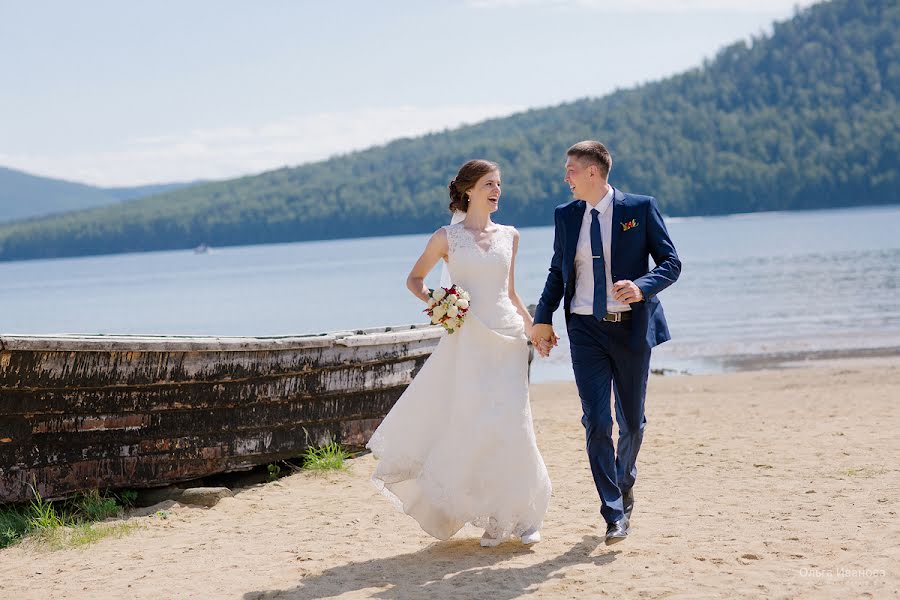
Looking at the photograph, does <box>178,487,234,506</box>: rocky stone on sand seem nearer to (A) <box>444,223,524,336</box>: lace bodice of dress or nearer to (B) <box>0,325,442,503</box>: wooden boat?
(B) <box>0,325,442,503</box>: wooden boat

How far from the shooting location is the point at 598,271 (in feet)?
18.1

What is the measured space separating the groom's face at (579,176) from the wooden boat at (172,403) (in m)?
3.24

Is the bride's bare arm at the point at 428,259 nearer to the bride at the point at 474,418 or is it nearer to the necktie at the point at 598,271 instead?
the bride at the point at 474,418

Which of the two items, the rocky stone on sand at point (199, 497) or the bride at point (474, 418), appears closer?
the bride at point (474, 418)

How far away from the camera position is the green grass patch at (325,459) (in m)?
8.51

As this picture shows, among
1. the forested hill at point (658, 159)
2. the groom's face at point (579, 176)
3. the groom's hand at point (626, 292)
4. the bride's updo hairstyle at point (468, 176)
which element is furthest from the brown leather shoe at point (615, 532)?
the forested hill at point (658, 159)

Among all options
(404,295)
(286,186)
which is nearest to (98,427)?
(404,295)

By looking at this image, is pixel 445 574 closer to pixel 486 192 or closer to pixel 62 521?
pixel 486 192

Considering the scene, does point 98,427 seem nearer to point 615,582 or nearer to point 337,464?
point 337,464

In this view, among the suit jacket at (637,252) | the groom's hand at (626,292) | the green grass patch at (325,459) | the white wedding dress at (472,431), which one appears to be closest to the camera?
the groom's hand at (626,292)

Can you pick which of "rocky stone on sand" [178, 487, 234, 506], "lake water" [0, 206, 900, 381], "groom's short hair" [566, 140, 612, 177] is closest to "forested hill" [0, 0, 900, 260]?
"lake water" [0, 206, 900, 381]

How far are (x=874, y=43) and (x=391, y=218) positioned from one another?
6737cm

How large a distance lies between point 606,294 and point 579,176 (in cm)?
62

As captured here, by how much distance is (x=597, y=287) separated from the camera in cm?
550
